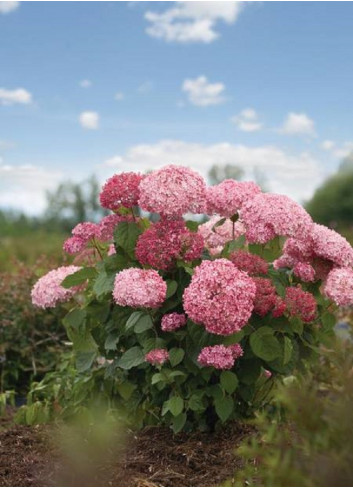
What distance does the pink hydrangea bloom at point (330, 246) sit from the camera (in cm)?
399

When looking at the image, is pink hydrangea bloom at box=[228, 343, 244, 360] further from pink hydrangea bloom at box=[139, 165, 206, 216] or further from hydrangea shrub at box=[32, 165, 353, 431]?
pink hydrangea bloom at box=[139, 165, 206, 216]

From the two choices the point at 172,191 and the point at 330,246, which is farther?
the point at 330,246

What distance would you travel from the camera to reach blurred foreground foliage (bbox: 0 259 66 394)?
21.9ft

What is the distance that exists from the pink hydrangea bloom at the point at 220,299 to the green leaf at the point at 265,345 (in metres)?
0.22

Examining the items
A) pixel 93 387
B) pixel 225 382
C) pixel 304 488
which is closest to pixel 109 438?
pixel 304 488

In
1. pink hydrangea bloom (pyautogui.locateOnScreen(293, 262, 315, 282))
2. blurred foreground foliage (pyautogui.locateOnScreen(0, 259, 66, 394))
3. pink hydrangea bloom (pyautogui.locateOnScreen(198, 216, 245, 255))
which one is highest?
pink hydrangea bloom (pyautogui.locateOnScreen(198, 216, 245, 255))

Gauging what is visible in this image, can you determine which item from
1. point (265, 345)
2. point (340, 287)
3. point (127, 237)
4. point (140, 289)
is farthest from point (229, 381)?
point (127, 237)

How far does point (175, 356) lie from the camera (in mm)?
3689

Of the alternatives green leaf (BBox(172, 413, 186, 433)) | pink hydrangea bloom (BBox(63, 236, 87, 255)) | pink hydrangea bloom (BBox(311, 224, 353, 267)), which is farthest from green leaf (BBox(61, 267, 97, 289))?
pink hydrangea bloom (BBox(311, 224, 353, 267))

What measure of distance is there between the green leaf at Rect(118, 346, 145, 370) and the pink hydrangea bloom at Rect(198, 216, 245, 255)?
2.75 ft

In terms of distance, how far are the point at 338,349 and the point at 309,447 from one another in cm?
47

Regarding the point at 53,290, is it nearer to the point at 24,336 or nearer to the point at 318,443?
the point at 24,336

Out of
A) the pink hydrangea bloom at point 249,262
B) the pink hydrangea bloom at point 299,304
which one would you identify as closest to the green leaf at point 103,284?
the pink hydrangea bloom at point 249,262

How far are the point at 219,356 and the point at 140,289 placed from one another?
0.52m
